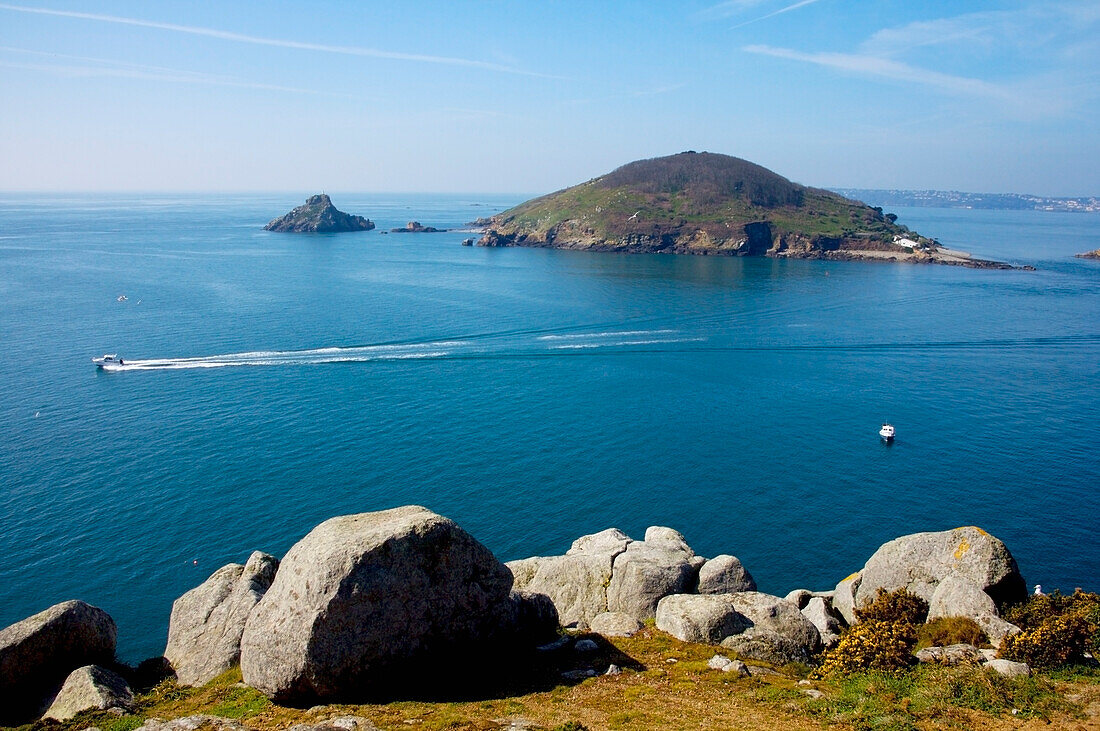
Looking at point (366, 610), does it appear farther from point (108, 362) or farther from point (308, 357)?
point (108, 362)

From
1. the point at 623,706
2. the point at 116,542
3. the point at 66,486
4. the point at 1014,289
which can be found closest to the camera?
the point at 623,706

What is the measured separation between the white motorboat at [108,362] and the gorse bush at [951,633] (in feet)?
314

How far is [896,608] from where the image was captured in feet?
→ 95.8

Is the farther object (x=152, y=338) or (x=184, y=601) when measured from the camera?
(x=152, y=338)

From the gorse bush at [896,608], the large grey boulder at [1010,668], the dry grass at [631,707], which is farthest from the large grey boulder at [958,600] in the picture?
the dry grass at [631,707]

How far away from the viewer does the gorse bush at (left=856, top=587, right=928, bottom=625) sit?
28.1 m

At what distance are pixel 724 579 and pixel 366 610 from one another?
58.9 feet

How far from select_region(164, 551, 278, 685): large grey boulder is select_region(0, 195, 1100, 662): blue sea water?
16.7m

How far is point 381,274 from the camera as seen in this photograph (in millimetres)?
172625

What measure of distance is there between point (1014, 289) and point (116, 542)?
620 ft

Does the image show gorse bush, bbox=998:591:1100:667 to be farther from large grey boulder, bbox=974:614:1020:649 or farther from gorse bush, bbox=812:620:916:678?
gorse bush, bbox=812:620:916:678

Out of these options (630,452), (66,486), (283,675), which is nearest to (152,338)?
(66,486)

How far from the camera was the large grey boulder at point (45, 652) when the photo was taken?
24.4 m

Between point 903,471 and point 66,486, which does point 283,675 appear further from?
point 903,471
